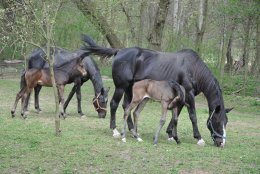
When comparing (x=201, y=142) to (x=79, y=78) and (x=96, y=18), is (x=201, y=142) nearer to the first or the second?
(x=79, y=78)

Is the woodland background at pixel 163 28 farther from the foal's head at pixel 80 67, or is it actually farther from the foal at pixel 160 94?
the foal at pixel 160 94

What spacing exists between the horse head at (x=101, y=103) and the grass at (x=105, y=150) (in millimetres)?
586

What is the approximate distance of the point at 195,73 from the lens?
9.98m

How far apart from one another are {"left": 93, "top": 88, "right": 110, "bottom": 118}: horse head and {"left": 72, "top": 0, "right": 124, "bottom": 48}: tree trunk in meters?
5.73

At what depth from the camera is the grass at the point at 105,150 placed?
769 centimetres

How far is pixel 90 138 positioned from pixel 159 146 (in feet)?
4.67

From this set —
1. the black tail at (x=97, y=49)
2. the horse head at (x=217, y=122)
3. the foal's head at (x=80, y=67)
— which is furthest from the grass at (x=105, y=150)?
the black tail at (x=97, y=49)

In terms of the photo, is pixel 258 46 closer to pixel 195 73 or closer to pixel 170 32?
pixel 170 32

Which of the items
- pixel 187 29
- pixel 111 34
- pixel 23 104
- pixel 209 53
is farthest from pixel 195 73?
pixel 187 29

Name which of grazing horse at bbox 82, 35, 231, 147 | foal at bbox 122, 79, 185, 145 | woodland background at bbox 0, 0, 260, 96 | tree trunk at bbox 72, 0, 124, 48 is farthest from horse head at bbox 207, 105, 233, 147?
tree trunk at bbox 72, 0, 124, 48

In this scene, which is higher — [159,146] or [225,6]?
[225,6]

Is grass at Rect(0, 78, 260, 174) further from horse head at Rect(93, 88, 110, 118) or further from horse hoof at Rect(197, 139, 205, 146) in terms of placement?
horse head at Rect(93, 88, 110, 118)

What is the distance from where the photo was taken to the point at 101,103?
13.0 meters

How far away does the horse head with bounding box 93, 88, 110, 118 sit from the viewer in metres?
12.9
